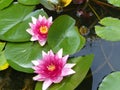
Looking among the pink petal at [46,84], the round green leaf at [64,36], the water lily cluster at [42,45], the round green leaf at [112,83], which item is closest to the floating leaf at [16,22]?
the water lily cluster at [42,45]

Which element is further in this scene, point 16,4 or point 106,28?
point 16,4

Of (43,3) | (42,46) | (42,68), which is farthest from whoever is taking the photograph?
(43,3)

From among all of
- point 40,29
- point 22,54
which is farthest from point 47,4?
point 22,54

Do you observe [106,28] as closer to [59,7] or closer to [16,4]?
[59,7]

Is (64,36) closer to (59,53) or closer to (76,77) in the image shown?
(59,53)

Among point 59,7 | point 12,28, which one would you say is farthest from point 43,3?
point 12,28

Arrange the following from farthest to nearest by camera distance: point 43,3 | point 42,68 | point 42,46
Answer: point 43,3 → point 42,46 → point 42,68

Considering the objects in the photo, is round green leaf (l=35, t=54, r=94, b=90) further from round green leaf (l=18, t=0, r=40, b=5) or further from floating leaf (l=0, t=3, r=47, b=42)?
round green leaf (l=18, t=0, r=40, b=5)

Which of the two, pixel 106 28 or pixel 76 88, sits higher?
pixel 106 28
